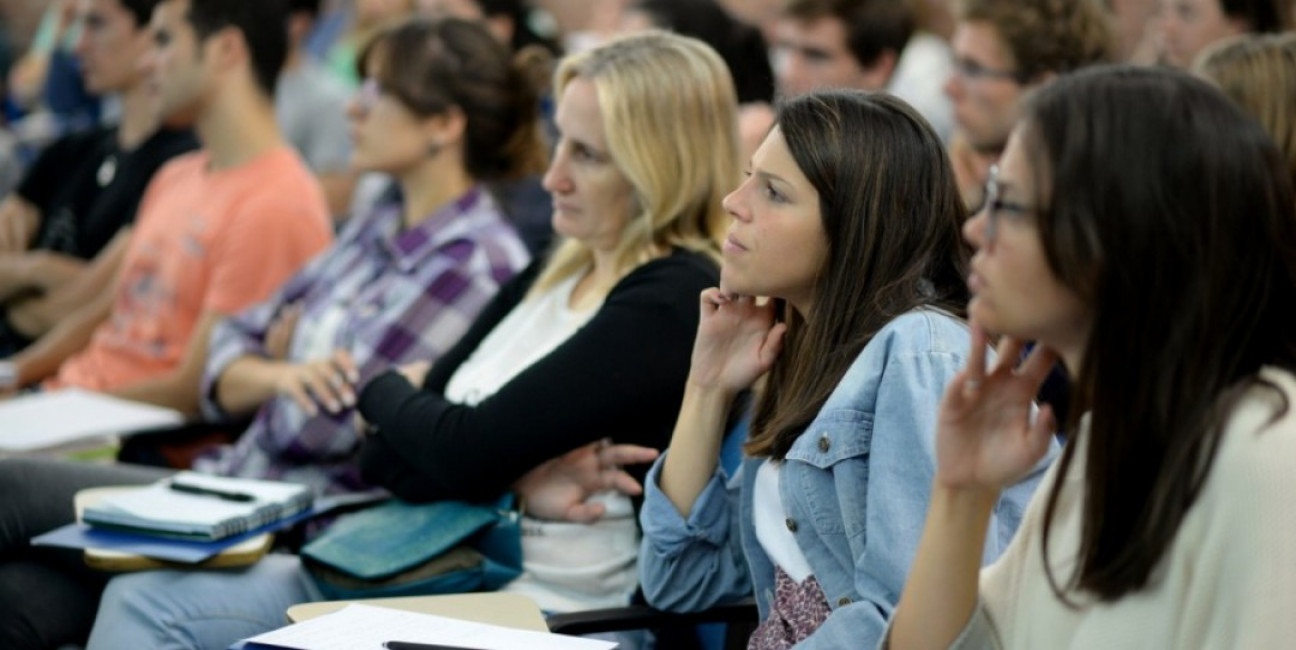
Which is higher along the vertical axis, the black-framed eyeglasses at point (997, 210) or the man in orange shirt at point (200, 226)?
the black-framed eyeglasses at point (997, 210)

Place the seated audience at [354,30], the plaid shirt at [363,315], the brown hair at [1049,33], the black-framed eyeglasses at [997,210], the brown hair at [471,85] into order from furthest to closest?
the seated audience at [354,30] → the brown hair at [1049,33] → the brown hair at [471,85] → the plaid shirt at [363,315] → the black-framed eyeglasses at [997,210]

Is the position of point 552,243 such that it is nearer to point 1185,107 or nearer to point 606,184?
point 606,184

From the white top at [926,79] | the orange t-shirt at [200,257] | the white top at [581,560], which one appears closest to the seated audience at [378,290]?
the orange t-shirt at [200,257]

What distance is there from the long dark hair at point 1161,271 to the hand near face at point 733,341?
711 millimetres

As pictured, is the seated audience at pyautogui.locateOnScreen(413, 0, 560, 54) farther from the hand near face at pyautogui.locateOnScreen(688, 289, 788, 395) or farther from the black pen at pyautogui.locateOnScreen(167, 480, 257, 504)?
the hand near face at pyautogui.locateOnScreen(688, 289, 788, 395)

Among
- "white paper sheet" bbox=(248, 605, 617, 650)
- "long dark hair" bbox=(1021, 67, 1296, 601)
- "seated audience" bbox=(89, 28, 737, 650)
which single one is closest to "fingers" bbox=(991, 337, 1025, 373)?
"long dark hair" bbox=(1021, 67, 1296, 601)

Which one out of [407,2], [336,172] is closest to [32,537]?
[336,172]

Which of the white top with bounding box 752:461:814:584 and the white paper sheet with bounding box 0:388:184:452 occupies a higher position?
the white top with bounding box 752:461:814:584

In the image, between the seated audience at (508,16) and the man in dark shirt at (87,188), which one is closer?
the man in dark shirt at (87,188)

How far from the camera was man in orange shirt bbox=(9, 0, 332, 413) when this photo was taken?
142 inches

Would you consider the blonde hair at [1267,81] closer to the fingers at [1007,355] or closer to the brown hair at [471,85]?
the brown hair at [471,85]

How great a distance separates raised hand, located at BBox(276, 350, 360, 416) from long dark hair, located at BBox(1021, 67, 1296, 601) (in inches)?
70.3

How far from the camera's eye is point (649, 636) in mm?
2369

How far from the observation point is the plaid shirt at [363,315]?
298 centimetres
